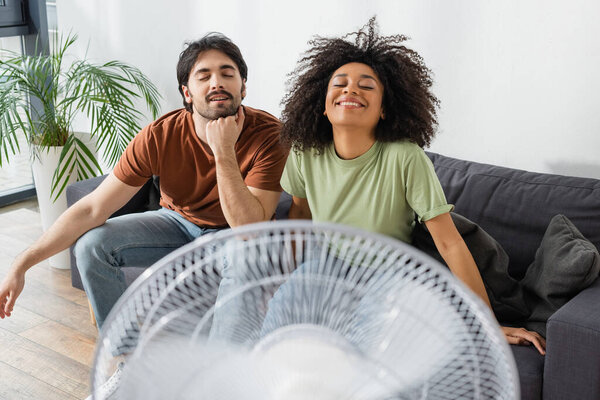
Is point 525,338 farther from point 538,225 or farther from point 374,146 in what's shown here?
point 374,146

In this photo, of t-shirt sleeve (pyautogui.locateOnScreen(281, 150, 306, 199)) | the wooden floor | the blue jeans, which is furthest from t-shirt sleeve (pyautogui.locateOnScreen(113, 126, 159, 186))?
the wooden floor

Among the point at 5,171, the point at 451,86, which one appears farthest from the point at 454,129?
the point at 5,171

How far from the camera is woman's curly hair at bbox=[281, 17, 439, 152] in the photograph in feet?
5.78

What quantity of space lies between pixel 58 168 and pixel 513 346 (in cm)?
181

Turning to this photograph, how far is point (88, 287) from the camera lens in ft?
6.68

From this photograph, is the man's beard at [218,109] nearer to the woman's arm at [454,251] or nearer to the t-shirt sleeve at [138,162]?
the t-shirt sleeve at [138,162]

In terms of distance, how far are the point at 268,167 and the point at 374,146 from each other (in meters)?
0.36

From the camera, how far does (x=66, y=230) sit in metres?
2.05

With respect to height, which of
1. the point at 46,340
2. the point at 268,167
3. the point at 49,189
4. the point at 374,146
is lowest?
the point at 46,340

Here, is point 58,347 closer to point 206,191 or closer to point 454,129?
point 206,191

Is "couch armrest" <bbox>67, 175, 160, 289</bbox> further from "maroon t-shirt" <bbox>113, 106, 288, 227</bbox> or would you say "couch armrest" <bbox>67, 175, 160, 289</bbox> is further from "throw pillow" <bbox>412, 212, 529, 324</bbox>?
"throw pillow" <bbox>412, 212, 529, 324</bbox>

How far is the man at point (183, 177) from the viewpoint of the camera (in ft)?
6.60

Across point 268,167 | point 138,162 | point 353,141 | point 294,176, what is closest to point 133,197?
point 138,162

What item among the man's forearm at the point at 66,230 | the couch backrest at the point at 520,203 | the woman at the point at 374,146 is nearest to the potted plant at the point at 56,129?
the man's forearm at the point at 66,230
